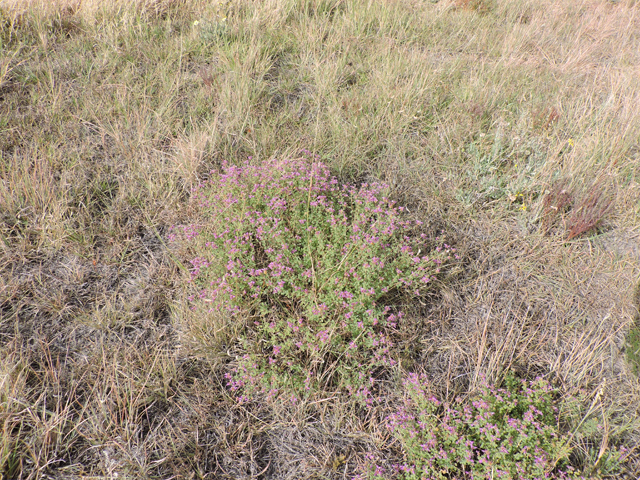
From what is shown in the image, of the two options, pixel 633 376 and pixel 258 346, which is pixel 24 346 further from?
pixel 633 376

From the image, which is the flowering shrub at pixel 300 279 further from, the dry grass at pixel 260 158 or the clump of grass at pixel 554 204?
the clump of grass at pixel 554 204

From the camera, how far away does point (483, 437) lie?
6.52 ft

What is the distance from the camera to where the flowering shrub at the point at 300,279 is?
2264 mm

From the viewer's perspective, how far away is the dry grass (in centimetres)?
210

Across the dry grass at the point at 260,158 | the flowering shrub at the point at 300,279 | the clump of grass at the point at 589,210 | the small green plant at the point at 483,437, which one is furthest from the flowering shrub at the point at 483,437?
the clump of grass at the point at 589,210

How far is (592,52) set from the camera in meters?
5.25

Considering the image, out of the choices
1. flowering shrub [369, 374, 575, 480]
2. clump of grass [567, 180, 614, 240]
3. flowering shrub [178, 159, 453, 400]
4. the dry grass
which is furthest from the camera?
clump of grass [567, 180, 614, 240]

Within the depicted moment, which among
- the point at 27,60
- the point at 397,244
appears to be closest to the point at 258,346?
the point at 397,244

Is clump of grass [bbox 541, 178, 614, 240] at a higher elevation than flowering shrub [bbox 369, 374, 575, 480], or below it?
higher

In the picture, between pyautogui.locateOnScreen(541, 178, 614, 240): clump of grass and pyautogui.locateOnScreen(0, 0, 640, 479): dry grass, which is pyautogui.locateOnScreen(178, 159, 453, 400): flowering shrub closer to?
pyautogui.locateOnScreen(0, 0, 640, 479): dry grass

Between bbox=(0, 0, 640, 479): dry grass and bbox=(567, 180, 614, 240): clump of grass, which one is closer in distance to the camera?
bbox=(0, 0, 640, 479): dry grass

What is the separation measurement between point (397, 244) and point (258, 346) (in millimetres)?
1113

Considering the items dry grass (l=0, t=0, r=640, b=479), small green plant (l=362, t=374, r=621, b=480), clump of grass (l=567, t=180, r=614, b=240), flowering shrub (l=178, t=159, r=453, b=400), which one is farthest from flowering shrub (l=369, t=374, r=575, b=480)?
clump of grass (l=567, t=180, r=614, b=240)

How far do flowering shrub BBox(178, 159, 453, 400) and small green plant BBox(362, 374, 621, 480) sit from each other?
12.1 inches
